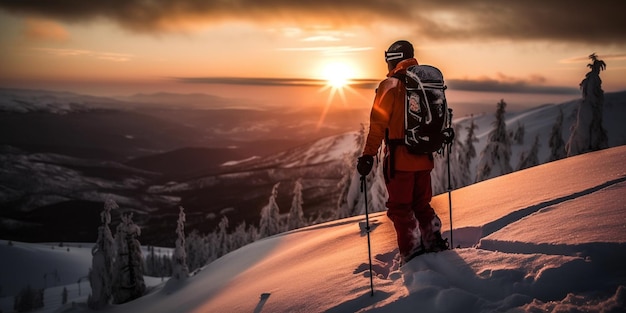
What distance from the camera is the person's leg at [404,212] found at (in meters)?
4.55

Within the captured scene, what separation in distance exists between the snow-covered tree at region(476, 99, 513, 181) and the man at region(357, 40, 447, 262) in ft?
86.1

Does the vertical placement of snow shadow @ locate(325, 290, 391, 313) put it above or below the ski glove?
below

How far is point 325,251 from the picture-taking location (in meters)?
7.26

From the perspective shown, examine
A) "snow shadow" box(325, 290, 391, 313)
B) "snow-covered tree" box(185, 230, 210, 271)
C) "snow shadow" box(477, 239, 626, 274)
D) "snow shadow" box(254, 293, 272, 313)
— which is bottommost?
"snow-covered tree" box(185, 230, 210, 271)

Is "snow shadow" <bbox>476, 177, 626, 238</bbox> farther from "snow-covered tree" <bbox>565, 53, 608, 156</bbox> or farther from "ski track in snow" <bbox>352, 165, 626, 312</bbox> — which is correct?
"snow-covered tree" <bbox>565, 53, 608, 156</bbox>

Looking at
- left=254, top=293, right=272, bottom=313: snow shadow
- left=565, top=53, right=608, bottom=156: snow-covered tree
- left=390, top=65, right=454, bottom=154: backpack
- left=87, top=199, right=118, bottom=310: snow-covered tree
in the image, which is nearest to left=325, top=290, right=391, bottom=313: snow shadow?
left=254, top=293, right=272, bottom=313: snow shadow

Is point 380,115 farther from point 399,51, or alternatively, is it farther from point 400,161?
point 399,51

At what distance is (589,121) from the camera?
2191cm

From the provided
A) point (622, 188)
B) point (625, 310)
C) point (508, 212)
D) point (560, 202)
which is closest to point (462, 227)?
point (508, 212)

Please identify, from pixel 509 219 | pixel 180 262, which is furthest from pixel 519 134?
pixel 509 219

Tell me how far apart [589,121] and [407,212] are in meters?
23.6

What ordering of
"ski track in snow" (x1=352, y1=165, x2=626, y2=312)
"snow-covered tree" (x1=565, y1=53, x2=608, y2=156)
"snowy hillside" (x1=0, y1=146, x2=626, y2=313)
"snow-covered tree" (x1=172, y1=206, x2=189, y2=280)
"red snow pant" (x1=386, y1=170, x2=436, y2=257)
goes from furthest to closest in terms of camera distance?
"snow-covered tree" (x1=172, y1=206, x2=189, y2=280), "snow-covered tree" (x1=565, y1=53, x2=608, y2=156), "red snow pant" (x1=386, y1=170, x2=436, y2=257), "snowy hillside" (x1=0, y1=146, x2=626, y2=313), "ski track in snow" (x1=352, y1=165, x2=626, y2=312)

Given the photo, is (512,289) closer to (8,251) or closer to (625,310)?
(625,310)

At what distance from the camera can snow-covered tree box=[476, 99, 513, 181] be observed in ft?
91.9
